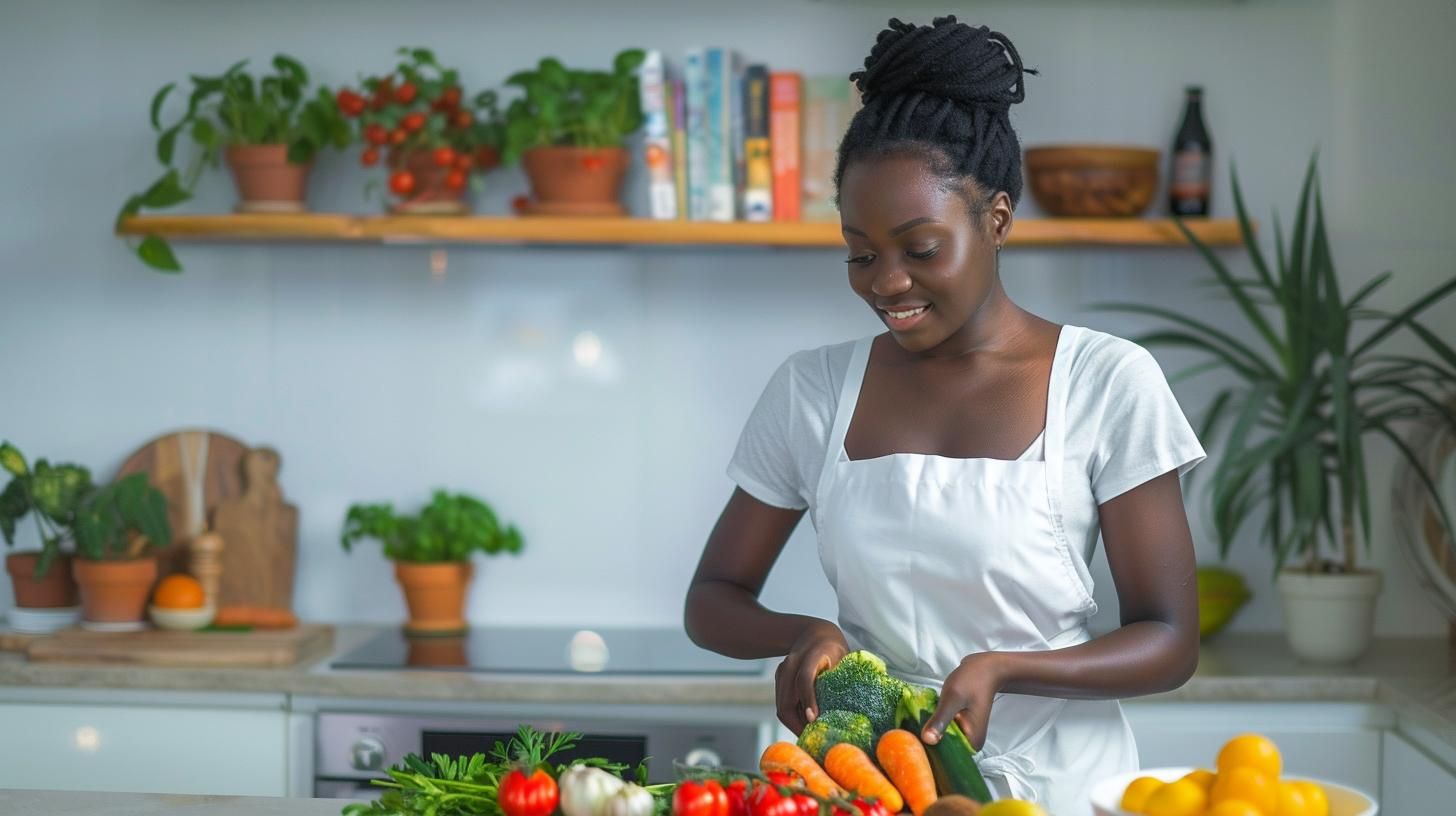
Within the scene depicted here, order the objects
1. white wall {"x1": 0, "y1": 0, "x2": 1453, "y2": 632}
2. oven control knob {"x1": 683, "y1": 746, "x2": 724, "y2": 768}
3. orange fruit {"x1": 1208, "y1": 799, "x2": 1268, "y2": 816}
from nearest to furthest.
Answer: orange fruit {"x1": 1208, "y1": 799, "x2": 1268, "y2": 816} → oven control knob {"x1": 683, "y1": 746, "x2": 724, "y2": 768} → white wall {"x1": 0, "y1": 0, "x2": 1453, "y2": 632}

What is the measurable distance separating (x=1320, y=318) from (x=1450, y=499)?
0.38 m

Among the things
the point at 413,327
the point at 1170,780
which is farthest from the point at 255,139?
the point at 1170,780

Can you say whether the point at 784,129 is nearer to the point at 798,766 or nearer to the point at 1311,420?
the point at 1311,420

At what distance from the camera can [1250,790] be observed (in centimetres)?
99

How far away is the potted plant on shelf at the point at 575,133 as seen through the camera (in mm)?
2686

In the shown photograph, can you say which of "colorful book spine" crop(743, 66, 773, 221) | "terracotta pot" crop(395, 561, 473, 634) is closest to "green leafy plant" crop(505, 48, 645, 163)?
"colorful book spine" crop(743, 66, 773, 221)

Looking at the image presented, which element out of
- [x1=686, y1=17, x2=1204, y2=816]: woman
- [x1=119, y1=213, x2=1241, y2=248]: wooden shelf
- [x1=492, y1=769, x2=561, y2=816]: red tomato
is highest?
[x1=119, y1=213, x2=1241, y2=248]: wooden shelf

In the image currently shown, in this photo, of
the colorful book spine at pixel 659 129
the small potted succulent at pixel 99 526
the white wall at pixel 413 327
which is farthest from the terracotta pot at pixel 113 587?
the colorful book spine at pixel 659 129

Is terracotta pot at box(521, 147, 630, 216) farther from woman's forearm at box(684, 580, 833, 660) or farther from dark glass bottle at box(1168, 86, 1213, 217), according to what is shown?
woman's forearm at box(684, 580, 833, 660)

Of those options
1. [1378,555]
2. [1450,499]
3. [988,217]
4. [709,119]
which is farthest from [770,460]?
[1378,555]

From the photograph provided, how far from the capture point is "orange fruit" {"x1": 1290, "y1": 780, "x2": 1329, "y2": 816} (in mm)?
994

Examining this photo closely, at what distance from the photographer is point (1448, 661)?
8.52ft

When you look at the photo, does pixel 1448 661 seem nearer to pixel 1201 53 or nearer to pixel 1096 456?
pixel 1201 53

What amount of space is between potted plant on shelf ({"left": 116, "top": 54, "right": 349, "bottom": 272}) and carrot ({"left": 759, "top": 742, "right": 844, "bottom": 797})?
6.26 feet
